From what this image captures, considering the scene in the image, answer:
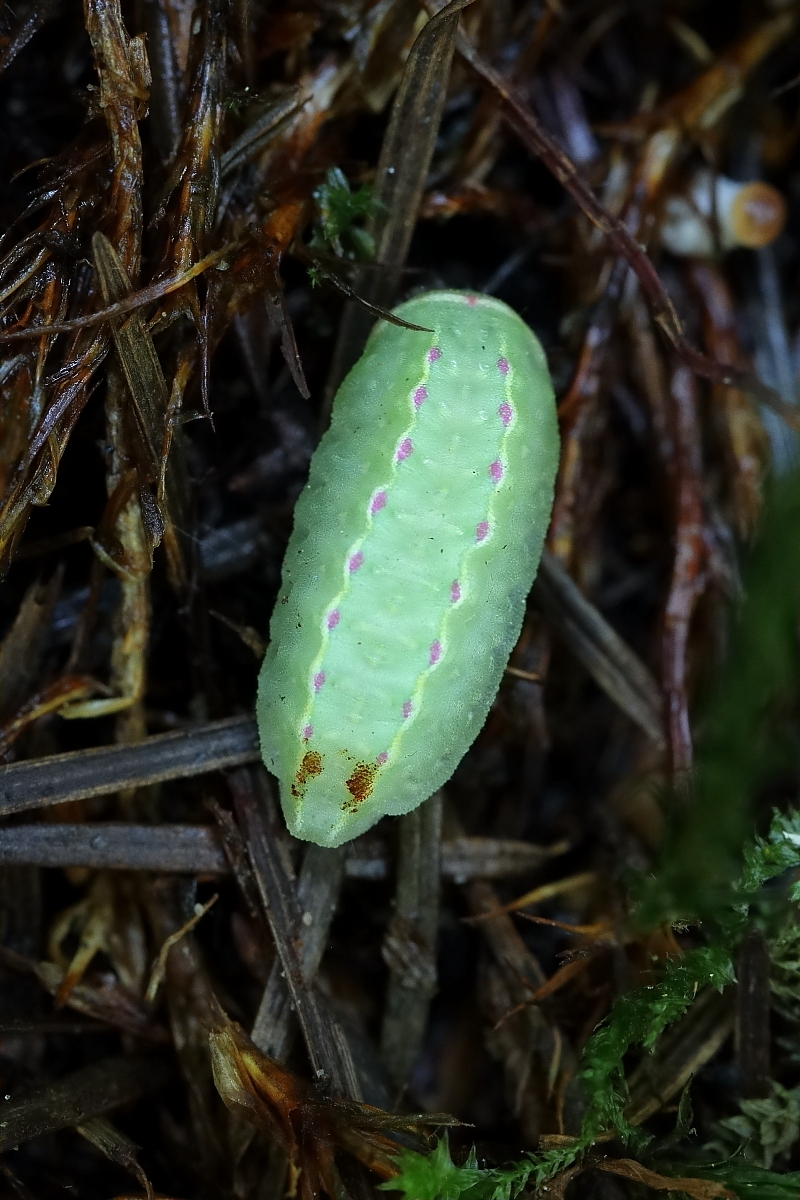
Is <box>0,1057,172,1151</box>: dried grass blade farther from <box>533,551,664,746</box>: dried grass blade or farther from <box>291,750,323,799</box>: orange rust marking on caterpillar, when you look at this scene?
<box>533,551,664,746</box>: dried grass blade

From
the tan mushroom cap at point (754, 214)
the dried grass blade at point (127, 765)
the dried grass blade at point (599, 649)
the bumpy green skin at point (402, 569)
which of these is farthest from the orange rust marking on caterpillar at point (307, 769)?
the tan mushroom cap at point (754, 214)

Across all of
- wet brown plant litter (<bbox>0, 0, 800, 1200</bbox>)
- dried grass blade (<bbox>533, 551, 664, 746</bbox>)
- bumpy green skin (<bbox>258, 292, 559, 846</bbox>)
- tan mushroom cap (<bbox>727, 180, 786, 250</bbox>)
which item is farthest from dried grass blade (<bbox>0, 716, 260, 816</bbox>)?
tan mushroom cap (<bbox>727, 180, 786, 250</bbox>)

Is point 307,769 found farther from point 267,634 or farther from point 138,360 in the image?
point 138,360

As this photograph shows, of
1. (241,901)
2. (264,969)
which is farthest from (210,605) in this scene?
(264,969)

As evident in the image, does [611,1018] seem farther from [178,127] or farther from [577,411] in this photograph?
[178,127]

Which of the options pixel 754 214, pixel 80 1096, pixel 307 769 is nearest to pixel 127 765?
pixel 307 769
